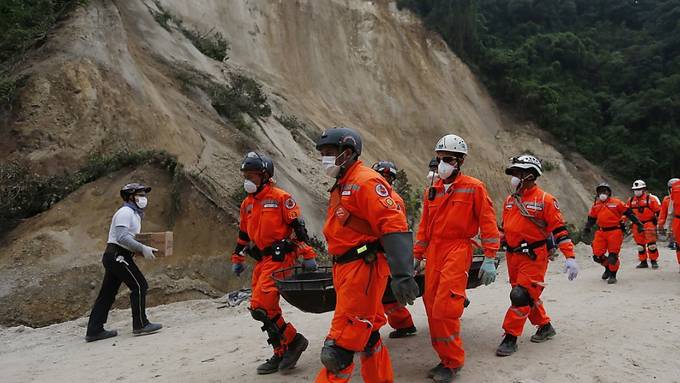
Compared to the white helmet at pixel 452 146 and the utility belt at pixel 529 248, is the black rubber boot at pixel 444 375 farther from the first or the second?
the white helmet at pixel 452 146

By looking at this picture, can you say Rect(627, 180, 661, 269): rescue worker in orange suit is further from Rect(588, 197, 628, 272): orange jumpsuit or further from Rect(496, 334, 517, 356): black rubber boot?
Rect(496, 334, 517, 356): black rubber boot

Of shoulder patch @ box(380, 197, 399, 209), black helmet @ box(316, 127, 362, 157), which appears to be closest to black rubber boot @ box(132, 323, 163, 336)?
black helmet @ box(316, 127, 362, 157)

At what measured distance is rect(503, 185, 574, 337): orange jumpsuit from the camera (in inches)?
242

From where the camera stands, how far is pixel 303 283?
5.08m

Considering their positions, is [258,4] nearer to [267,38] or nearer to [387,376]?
[267,38]

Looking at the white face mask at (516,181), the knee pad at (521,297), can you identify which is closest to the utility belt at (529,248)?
the knee pad at (521,297)

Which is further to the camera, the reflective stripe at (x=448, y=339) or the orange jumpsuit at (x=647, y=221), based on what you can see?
the orange jumpsuit at (x=647, y=221)

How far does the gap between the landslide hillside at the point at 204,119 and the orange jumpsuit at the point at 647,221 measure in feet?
25.5

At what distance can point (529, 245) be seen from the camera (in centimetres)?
623

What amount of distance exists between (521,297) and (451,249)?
3.95 feet

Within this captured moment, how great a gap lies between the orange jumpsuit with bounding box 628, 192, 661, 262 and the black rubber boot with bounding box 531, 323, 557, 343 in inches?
319

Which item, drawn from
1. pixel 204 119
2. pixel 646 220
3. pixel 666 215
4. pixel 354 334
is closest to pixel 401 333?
pixel 354 334

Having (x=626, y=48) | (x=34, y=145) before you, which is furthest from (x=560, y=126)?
(x=34, y=145)

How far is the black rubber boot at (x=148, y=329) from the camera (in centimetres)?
769
